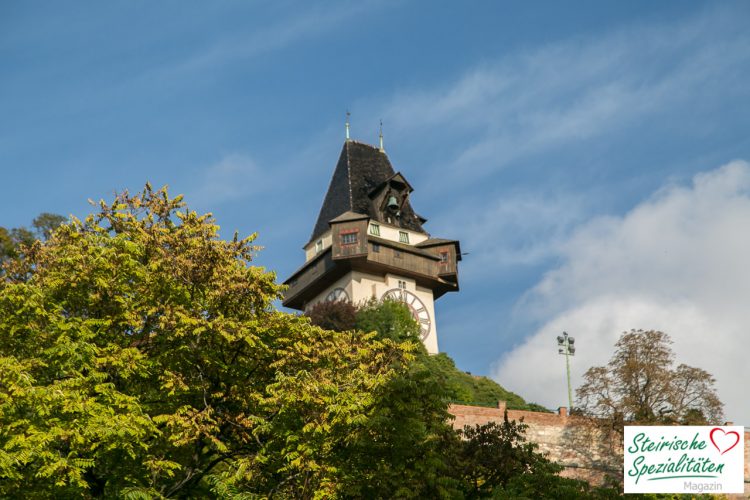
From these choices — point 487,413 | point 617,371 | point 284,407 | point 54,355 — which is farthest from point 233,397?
point 617,371

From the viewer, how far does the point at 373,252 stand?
63656mm

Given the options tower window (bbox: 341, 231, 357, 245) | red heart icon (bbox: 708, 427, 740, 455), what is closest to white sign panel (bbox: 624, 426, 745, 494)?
red heart icon (bbox: 708, 427, 740, 455)

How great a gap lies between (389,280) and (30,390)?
43840mm

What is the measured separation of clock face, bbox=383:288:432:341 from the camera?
63.7 m

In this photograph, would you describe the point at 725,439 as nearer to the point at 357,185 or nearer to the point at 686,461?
the point at 686,461

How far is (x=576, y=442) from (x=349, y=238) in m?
24.1

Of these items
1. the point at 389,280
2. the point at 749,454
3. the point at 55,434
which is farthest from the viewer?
the point at 389,280

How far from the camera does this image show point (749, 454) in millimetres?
41594

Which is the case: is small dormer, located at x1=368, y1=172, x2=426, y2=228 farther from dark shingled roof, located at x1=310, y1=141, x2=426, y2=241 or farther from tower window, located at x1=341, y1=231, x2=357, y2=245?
tower window, located at x1=341, y1=231, x2=357, y2=245

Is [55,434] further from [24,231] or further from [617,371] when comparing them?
[24,231]

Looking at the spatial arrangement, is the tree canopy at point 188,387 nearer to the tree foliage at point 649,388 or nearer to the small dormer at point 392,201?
the tree foliage at point 649,388

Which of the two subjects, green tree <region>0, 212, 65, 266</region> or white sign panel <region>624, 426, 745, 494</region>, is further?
green tree <region>0, 212, 65, 266</region>

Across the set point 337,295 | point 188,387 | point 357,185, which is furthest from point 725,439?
point 357,185

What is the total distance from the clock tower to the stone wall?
20331 mm
